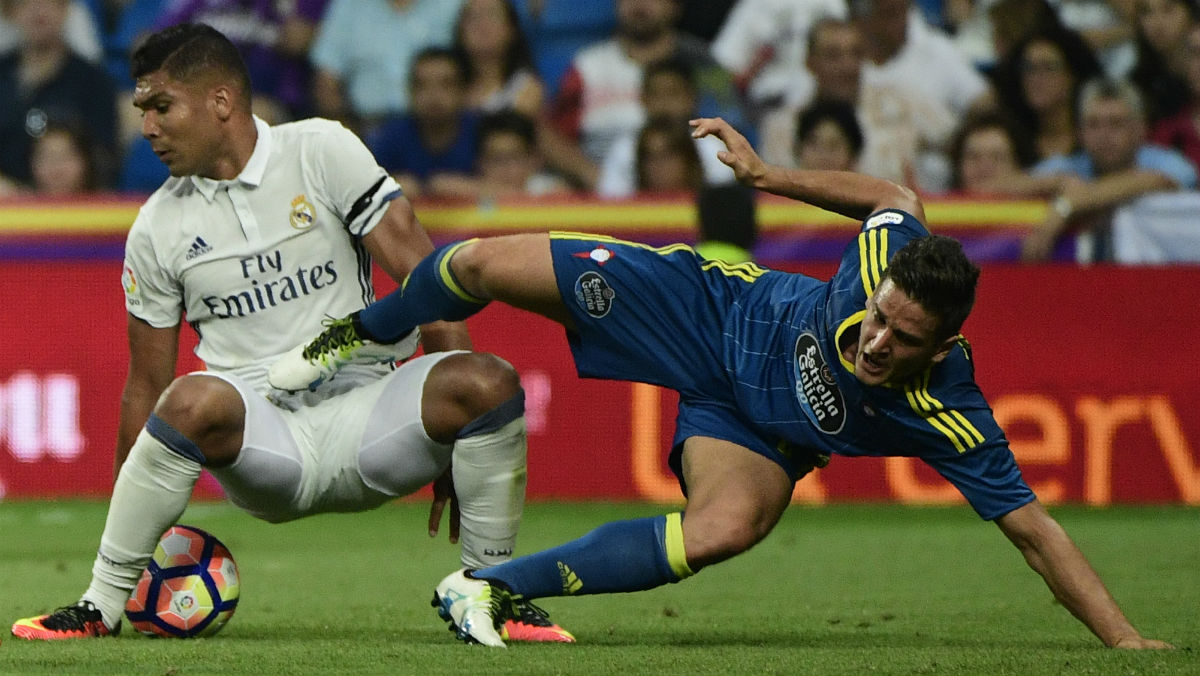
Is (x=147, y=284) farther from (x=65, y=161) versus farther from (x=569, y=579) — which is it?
(x=65, y=161)

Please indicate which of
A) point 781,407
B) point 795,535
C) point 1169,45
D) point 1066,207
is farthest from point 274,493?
point 1169,45

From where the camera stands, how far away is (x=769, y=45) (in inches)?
424

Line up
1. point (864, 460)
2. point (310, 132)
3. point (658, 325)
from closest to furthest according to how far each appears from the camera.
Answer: point (658, 325)
point (310, 132)
point (864, 460)

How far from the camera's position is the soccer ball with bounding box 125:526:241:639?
4863mm

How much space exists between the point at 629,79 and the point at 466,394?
20.7 ft

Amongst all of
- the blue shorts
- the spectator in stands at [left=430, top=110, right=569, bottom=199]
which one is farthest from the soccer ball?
the spectator in stands at [left=430, top=110, right=569, bottom=199]

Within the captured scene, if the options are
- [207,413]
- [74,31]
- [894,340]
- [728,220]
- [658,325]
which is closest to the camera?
[894,340]

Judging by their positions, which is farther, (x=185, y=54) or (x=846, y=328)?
(x=185, y=54)

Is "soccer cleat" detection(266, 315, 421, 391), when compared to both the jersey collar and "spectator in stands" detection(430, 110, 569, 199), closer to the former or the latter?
the jersey collar

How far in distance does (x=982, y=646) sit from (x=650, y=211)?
16.2 feet

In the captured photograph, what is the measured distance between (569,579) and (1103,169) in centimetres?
608

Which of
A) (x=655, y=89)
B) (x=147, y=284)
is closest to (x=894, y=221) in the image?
(x=147, y=284)

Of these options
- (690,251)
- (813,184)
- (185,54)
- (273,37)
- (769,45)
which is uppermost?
(185,54)

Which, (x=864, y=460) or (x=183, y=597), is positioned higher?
(x=183, y=597)
